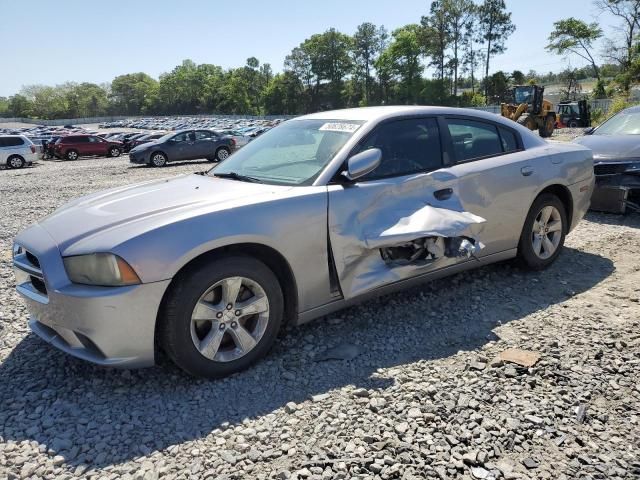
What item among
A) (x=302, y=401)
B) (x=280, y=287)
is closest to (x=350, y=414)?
(x=302, y=401)

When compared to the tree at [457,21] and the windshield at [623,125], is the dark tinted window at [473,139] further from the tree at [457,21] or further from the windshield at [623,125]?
the tree at [457,21]

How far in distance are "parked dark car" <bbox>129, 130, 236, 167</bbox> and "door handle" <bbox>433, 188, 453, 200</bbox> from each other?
16854mm

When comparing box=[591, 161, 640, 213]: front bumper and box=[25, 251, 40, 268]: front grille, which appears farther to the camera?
box=[591, 161, 640, 213]: front bumper

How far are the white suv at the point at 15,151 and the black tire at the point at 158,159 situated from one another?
24.0 ft

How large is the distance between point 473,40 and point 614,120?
83782mm

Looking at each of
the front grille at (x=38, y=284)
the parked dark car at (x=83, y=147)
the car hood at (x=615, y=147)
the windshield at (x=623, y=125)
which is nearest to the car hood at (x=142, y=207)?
the front grille at (x=38, y=284)

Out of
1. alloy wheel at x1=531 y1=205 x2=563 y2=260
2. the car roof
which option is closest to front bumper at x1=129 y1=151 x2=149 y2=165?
the car roof

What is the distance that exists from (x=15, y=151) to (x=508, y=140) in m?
23.9

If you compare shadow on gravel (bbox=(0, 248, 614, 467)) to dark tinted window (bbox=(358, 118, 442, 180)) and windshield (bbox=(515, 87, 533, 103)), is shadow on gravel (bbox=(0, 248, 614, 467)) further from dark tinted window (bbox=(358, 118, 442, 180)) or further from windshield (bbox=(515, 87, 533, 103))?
windshield (bbox=(515, 87, 533, 103))

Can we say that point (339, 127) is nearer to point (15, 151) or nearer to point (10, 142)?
point (15, 151)

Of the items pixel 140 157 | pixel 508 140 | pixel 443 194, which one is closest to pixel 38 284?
pixel 443 194

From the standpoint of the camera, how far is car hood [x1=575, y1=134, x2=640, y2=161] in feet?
21.9

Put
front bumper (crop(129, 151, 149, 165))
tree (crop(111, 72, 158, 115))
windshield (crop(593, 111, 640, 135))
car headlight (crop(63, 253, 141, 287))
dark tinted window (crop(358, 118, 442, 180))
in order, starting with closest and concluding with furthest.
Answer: car headlight (crop(63, 253, 141, 287))
dark tinted window (crop(358, 118, 442, 180))
windshield (crop(593, 111, 640, 135))
front bumper (crop(129, 151, 149, 165))
tree (crop(111, 72, 158, 115))

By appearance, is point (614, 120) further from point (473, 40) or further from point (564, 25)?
point (473, 40)
